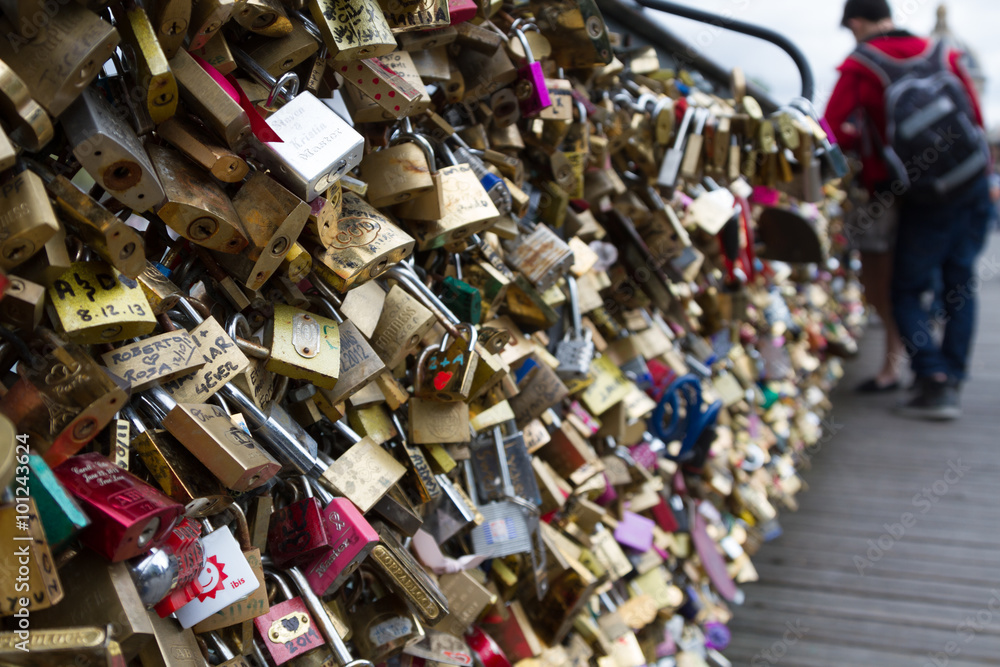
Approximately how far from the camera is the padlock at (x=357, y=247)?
0.92m

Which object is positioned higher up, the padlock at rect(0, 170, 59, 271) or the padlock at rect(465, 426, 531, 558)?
the padlock at rect(0, 170, 59, 271)

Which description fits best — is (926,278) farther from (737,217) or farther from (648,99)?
(648,99)

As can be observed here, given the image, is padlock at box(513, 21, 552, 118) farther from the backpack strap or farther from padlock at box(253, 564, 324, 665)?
the backpack strap

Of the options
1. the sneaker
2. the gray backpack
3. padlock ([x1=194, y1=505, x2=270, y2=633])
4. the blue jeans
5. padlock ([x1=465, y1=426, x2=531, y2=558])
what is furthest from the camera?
the sneaker

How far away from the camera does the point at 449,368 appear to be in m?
1.06

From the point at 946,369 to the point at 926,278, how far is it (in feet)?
1.74

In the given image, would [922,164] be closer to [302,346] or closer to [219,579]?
[302,346]

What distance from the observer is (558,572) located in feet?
4.51

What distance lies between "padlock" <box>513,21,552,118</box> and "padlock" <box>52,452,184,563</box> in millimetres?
927

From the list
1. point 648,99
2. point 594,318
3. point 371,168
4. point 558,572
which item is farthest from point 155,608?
point 648,99

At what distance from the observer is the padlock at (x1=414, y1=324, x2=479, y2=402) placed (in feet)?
3.46

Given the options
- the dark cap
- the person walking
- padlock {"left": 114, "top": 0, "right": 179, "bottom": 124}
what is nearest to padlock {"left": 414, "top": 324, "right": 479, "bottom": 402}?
padlock {"left": 114, "top": 0, "right": 179, "bottom": 124}

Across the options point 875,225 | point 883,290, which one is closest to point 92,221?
point 875,225

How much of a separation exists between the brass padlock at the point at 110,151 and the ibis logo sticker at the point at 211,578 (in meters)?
0.36
